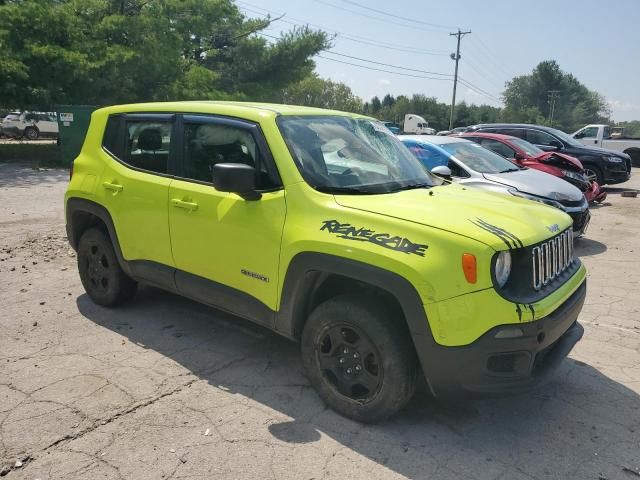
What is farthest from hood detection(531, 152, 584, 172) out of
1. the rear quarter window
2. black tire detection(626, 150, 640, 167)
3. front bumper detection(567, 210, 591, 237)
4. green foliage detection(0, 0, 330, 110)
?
black tire detection(626, 150, 640, 167)

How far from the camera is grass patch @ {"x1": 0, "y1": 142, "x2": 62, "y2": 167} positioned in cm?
1802

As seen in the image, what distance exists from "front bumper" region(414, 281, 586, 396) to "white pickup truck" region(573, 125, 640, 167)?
22965 millimetres

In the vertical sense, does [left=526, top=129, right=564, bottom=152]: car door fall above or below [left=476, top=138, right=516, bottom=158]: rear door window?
above

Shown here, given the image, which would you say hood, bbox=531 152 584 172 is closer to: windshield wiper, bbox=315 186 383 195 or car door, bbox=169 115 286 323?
windshield wiper, bbox=315 186 383 195

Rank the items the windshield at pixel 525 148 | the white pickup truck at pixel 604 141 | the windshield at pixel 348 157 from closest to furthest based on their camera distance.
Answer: the windshield at pixel 348 157 < the windshield at pixel 525 148 < the white pickup truck at pixel 604 141

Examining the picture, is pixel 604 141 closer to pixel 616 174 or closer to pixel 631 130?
pixel 616 174

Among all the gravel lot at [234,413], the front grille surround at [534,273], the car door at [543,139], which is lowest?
the gravel lot at [234,413]

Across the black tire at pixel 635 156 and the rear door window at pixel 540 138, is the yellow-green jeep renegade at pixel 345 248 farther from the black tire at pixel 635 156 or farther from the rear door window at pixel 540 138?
the black tire at pixel 635 156

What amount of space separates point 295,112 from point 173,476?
2440 mm

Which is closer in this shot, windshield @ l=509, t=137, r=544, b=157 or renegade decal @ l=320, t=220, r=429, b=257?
renegade decal @ l=320, t=220, r=429, b=257

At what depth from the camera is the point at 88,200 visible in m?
4.71

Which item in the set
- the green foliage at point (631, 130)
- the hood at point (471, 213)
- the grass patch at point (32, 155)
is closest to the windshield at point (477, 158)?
the hood at point (471, 213)

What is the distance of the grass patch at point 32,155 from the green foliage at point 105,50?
1.84 meters

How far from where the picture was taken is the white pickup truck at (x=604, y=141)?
23.1 meters
